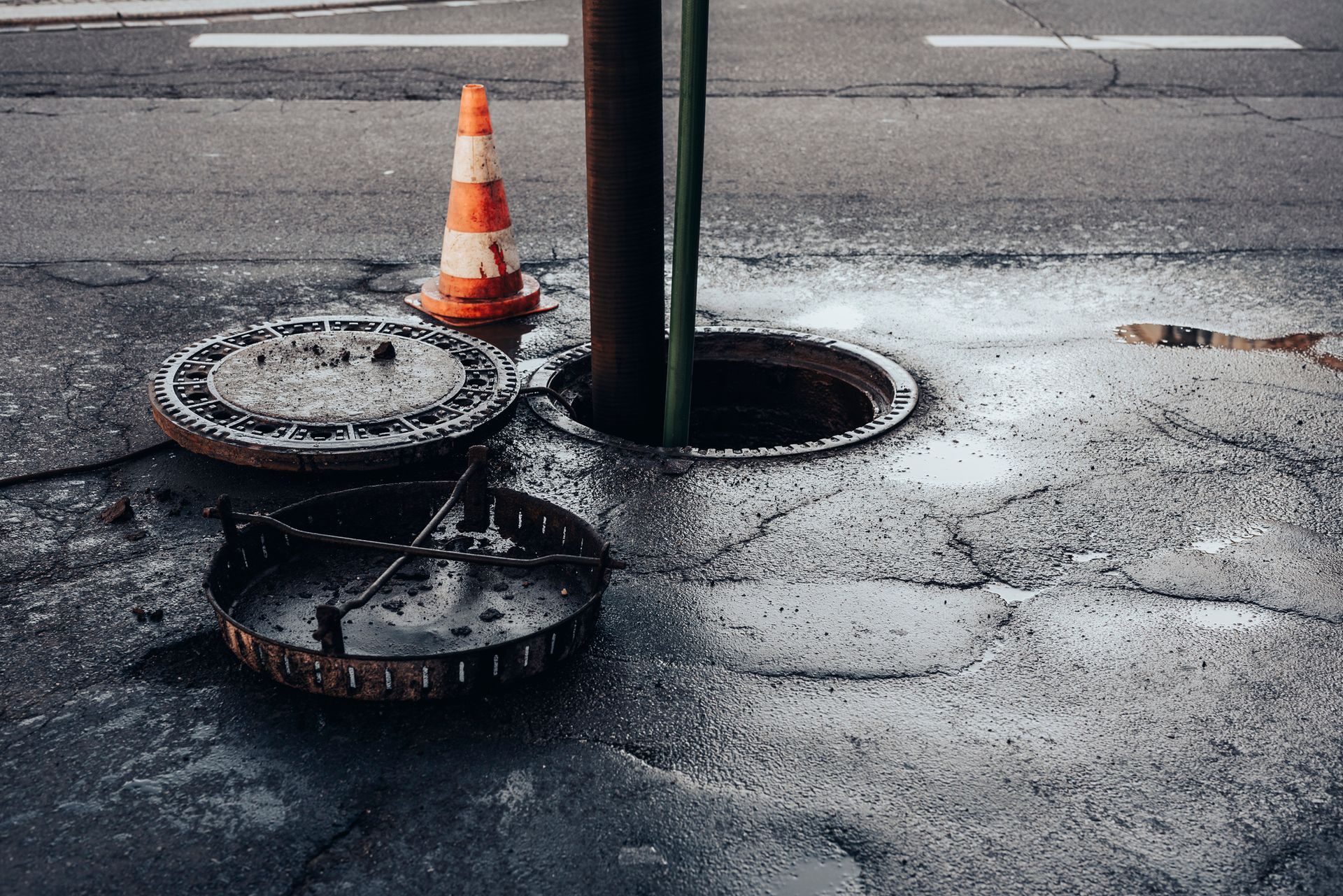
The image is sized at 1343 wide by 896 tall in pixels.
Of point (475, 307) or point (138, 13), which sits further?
point (138, 13)

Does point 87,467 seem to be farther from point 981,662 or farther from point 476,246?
point 981,662

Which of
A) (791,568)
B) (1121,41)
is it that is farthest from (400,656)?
(1121,41)

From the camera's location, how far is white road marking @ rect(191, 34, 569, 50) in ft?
31.7

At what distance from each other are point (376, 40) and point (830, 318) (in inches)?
253

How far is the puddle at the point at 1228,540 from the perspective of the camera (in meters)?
3.38

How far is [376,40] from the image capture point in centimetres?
986

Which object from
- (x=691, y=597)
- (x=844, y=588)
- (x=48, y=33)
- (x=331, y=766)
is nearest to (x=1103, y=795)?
(x=844, y=588)

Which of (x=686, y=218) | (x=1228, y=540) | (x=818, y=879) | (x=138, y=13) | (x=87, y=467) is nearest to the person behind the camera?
(x=818, y=879)

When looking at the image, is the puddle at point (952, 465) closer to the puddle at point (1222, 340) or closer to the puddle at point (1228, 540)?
the puddle at point (1228, 540)

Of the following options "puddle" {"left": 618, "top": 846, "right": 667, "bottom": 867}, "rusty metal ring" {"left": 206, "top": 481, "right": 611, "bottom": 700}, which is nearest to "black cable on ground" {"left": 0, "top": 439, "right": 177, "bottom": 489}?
"rusty metal ring" {"left": 206, "top": 481, "right": 611, "bottom": 700}

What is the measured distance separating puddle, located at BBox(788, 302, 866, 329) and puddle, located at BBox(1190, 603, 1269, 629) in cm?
215

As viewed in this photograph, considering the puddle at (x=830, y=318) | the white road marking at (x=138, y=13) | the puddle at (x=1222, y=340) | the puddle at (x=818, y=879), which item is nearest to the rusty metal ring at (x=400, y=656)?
the puddle at (x=818, y=879)

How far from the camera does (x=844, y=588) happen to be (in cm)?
316

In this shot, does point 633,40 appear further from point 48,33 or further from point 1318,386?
point 48,33
